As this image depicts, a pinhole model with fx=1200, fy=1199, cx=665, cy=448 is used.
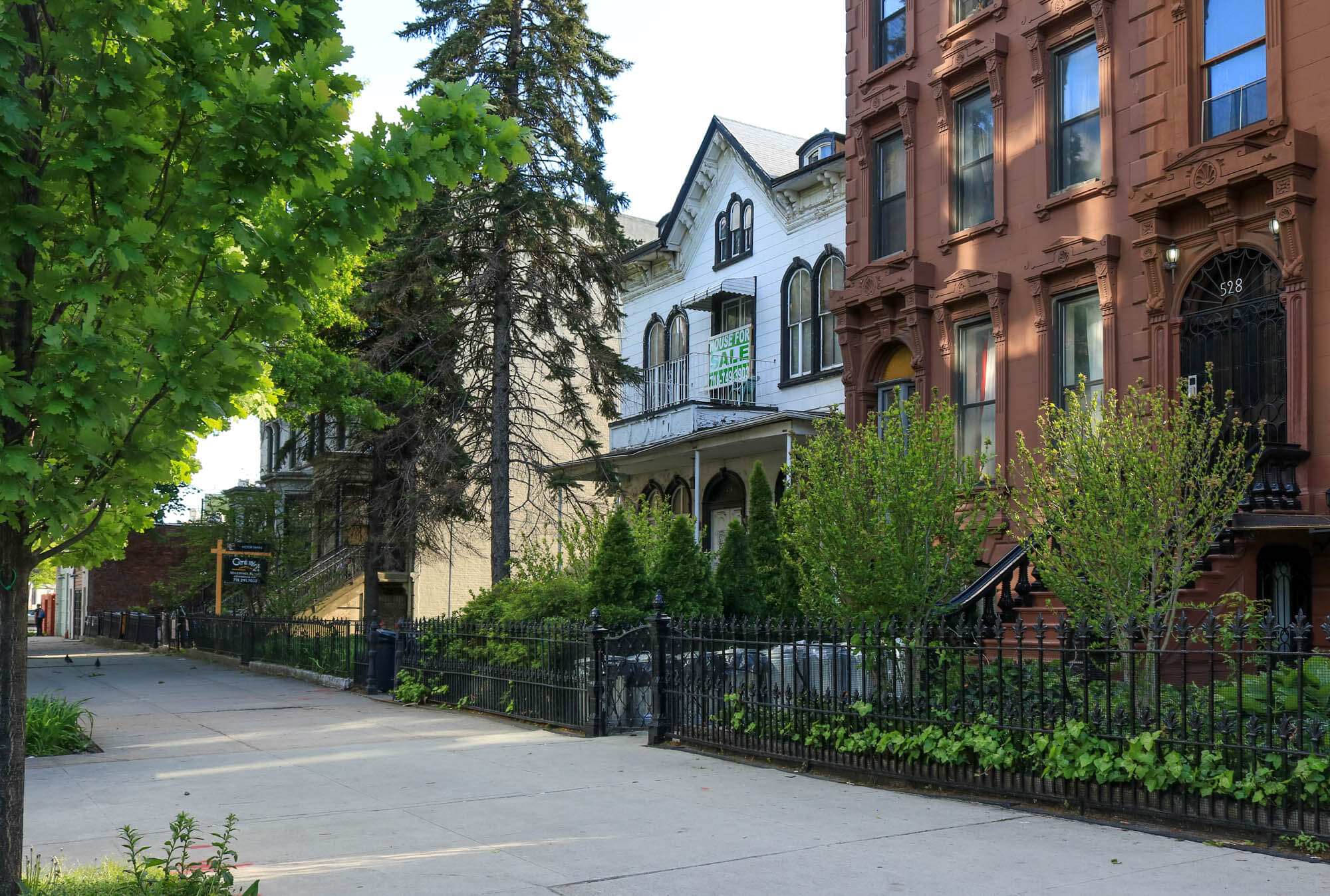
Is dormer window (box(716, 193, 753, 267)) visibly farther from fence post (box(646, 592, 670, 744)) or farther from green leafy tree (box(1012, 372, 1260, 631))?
green leafy tree (box(1012, 372, 1260, 631))

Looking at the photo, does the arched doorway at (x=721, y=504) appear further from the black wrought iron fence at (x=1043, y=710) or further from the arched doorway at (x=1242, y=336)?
the black wrought iron fence at (x=1043, y=710)

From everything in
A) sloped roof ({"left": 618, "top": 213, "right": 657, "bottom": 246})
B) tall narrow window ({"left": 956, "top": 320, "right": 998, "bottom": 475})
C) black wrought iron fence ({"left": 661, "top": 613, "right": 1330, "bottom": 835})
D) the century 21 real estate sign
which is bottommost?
black wrought iron fence ({"left": 661, "top": 613, "right": 1330, "bottom": 835})

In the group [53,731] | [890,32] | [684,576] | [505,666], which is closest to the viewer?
[53,731]


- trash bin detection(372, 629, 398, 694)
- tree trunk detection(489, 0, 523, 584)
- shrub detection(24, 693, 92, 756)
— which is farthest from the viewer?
tree trunk detection(489, 0, 523, 584)

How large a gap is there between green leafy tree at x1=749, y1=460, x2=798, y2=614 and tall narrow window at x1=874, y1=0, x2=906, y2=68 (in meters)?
7.31

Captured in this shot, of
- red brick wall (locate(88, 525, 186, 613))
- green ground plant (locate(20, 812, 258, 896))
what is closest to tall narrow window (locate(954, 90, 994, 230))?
green ground plant (locate(20, 812, 258, 896))

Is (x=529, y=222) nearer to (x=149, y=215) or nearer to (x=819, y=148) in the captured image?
(x=819, y=148)

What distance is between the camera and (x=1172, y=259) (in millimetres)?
14547

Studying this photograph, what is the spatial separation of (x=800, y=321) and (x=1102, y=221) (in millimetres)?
8618

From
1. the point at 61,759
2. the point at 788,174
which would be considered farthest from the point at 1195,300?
the point at 61,759

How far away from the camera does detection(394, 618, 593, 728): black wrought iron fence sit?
44.4 feet

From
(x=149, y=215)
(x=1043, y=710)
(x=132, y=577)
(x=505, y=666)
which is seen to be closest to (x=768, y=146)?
(x=505, y=666)

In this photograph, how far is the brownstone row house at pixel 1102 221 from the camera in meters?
13.2

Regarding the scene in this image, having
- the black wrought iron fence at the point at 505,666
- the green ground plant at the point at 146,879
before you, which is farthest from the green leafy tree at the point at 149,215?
the black wrought iron fence at the point at 505,666
